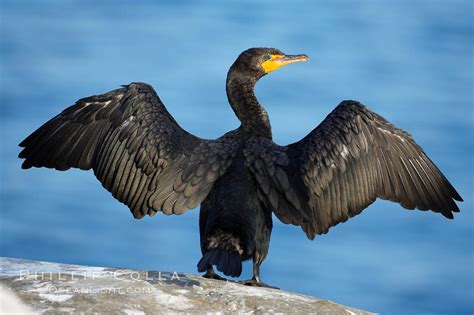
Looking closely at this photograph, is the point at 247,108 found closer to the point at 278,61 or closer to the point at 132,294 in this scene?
the point at 278,61

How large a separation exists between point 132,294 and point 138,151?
7.77 feet

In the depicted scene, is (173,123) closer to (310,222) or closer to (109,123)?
(109,123)

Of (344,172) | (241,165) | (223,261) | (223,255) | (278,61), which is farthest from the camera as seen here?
(278,61)

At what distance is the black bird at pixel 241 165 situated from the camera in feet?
28.8

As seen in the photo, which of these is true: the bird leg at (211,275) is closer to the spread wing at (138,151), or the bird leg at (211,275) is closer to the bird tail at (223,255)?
the bird tail at (223,255)

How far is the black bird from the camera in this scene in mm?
8789

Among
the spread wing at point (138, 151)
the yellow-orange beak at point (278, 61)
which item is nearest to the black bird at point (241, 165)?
the spread wing at point (138, 151)

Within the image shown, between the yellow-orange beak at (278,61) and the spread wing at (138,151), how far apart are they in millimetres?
1051

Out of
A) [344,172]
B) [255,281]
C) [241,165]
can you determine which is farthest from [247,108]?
[255,281]

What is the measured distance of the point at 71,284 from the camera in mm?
7281

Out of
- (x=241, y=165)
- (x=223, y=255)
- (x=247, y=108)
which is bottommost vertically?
(x=223, y=255)

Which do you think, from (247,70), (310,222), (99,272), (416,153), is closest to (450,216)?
(416,153)

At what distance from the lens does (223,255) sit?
8227 millimetres

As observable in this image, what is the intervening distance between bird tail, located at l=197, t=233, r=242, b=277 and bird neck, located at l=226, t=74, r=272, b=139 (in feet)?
4.67
